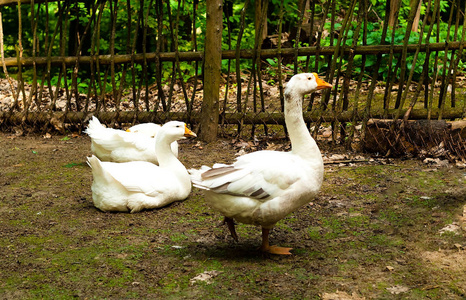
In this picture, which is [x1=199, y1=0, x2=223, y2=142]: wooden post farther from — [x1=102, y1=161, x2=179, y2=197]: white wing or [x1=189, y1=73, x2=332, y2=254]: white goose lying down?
[x1=189, y1=73, x2=332, y2=254]: white goose lying down

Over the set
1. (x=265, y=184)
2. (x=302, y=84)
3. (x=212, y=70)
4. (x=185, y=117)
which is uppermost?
(x=302, y=84)

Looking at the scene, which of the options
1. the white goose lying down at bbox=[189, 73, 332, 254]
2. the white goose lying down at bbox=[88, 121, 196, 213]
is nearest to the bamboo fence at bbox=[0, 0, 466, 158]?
the white goose lying down at bbox=[88, 121, 196, 213]

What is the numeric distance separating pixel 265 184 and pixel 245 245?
655mm

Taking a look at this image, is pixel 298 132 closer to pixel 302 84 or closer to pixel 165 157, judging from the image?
pixel 302 84

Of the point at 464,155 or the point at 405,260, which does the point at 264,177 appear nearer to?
the point at 405,260

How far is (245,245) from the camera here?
3.70m

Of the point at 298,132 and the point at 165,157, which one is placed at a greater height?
the point at 298,132

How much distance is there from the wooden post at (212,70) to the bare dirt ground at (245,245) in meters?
1.88

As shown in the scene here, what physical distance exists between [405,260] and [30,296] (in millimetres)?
2325

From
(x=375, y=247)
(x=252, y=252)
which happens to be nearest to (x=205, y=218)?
(x=252, y=252)

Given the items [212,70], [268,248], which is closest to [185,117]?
[212,70]

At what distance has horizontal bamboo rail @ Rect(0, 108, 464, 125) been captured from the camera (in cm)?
607

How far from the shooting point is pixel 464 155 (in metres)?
5.43

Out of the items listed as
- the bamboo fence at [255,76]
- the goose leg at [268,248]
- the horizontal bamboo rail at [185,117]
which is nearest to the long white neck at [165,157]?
the goose leg at [268,248]
